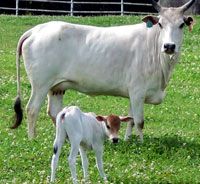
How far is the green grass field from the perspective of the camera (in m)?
10.2

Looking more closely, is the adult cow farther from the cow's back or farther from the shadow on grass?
the shadow on grass

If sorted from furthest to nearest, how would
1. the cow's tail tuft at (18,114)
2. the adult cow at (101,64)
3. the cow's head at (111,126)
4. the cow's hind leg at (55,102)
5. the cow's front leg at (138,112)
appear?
the cow's hind leg at (55,102), the cow's tail tuft at (18,114), the adult cow at (101,64), the cow's front leg at (138,112), the cow's head at (111,126)

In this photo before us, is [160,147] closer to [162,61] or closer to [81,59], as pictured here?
[162,61]

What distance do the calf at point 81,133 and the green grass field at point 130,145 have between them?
237 millimetres

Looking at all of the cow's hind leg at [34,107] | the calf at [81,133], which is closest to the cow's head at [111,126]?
the calf at [81,133]

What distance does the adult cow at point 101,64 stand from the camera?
1282 centimetres

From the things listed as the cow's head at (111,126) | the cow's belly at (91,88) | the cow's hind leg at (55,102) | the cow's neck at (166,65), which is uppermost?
the cow's neck at (166,65)

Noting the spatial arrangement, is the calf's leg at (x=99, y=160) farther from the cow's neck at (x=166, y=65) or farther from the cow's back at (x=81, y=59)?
the cow's neck at (x=166, y=65)

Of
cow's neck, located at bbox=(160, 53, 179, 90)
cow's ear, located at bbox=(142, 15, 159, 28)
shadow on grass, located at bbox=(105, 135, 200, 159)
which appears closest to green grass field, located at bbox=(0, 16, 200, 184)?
shadow on grass, located at bbox=(105, 135, 200, 159)

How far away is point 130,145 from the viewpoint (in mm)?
11820

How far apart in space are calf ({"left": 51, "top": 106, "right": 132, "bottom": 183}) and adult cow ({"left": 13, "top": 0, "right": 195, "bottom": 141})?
2.51m

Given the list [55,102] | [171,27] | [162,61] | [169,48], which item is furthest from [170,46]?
[55,102]

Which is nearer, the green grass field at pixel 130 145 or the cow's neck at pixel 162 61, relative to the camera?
the green grass field at pixel 130 145

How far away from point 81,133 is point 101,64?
3.25 metres
